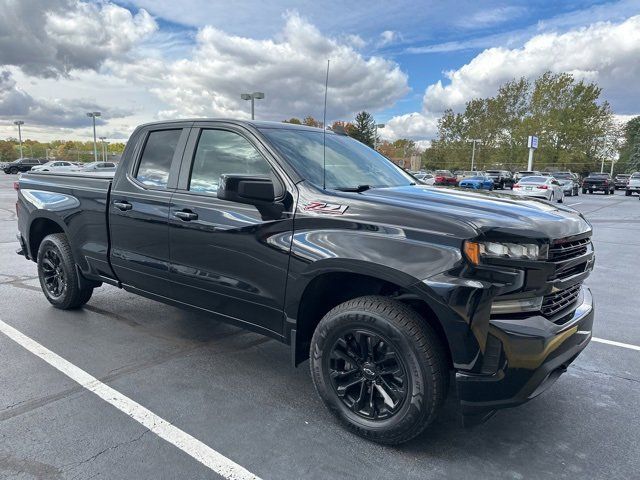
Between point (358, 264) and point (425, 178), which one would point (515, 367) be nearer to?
point (358, 264)

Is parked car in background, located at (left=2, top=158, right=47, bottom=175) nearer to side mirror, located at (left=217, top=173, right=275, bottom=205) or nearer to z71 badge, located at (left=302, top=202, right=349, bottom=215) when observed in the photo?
side mirror, located at (left=217, top=173, right=275, bottom=205)

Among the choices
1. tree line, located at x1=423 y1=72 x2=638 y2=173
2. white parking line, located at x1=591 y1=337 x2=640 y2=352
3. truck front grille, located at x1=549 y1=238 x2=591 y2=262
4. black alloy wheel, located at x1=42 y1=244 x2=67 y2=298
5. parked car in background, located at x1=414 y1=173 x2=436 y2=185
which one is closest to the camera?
truck front grille, located at x1=549 y1=238 x2=591 y2=262

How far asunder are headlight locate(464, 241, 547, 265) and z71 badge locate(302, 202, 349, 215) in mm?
769

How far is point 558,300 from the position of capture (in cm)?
261

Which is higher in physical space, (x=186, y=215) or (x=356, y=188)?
(x=356, y=188)

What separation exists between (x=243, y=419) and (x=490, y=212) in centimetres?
195

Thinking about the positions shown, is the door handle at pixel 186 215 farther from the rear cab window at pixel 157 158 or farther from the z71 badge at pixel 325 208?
the z71 badge at pixel 325 208

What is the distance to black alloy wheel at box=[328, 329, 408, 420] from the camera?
2658 mm

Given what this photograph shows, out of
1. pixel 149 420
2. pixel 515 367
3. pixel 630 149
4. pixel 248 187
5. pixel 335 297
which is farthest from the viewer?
pixel 630 149

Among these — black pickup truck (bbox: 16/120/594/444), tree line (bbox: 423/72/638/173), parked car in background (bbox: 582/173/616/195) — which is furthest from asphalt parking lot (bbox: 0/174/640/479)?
tree line (bbox: 423/72/638/173)

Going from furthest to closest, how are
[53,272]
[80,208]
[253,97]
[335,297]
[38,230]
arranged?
1. [253,97]
2. [38,230]
3. [53,272]
4. [80,208]
5. [335,297]

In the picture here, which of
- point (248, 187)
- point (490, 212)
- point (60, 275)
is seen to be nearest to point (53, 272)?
point (60, 275)

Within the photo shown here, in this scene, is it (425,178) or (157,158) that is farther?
(425,178)

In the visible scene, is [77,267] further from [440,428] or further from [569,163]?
[569,163]
